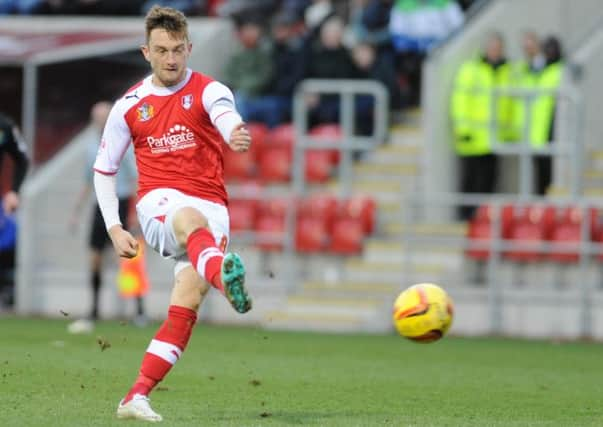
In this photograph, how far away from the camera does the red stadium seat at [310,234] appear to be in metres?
19.5

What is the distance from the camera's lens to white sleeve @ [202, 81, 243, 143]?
329 inches

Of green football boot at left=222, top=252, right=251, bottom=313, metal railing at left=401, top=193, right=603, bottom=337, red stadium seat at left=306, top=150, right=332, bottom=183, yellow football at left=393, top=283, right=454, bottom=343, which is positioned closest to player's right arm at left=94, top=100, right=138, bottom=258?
green football boot at left=222, top=252, right=251, bottom=313

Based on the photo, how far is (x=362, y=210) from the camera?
772 inches

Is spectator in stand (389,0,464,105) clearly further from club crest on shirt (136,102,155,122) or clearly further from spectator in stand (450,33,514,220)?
club crest on shirt (136,102,155,122)

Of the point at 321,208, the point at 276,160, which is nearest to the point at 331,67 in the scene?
the point at 276,160

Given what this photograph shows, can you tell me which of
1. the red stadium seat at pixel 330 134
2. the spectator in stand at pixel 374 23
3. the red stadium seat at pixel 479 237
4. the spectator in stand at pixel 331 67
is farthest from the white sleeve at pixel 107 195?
the spectator in stand at pixel 374 23

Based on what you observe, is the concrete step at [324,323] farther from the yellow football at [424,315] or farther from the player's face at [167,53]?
the player's face at [167,53]

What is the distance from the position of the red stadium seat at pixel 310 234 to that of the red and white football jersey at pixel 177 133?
10.6m

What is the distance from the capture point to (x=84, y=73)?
21406 millimetres

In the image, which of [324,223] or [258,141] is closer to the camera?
[324,223]

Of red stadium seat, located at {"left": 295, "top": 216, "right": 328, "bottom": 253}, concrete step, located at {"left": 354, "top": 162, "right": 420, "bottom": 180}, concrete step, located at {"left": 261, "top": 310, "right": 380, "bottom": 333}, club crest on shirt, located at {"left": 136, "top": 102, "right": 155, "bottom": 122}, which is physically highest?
club crest on shirt, located at {"left": 136, "top": 102, "right": 155, "bottom": 122}

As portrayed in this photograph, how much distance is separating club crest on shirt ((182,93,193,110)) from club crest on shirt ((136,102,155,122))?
6.8 inches

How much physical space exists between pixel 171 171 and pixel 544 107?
1119cm

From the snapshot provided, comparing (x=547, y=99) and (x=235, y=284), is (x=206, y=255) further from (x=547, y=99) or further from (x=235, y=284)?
(x=547, y=99)
